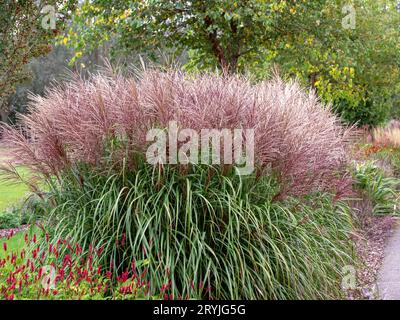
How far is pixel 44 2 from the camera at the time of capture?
338 inches

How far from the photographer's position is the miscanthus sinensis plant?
13.0ft

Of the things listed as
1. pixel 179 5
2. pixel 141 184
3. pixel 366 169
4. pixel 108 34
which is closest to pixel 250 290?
pixel 141 184

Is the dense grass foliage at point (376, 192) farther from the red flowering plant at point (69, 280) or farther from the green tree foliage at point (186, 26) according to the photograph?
the red flowering plant at point (69, 280)

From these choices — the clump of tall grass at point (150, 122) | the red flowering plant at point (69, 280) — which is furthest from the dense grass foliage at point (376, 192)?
the red flowering plant at point (69, 280)

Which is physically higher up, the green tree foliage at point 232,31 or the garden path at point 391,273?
the green tree foliage at point 232,31

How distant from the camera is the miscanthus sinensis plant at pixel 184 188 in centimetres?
395

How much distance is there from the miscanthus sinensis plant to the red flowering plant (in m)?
0.10

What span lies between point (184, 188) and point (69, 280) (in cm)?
119

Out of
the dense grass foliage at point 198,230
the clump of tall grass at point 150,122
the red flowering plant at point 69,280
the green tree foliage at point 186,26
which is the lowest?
the red flowering plant at point 69,280

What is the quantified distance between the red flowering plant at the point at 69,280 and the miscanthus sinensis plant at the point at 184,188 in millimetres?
103

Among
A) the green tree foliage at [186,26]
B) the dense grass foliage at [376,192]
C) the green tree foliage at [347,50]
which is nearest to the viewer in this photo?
the dense grass foliage at [376,192]

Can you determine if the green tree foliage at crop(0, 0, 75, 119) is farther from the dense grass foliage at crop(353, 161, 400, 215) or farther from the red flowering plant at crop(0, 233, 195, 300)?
the dense grass foliage at crop(353, 161, 400, 215)

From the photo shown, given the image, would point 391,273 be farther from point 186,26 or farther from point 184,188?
point 186,26

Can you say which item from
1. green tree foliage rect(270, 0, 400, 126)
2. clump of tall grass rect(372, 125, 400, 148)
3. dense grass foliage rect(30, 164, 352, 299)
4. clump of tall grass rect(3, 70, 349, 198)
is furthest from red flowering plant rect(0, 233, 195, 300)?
clump of tall grass rect(372, 125, 400, 148)
